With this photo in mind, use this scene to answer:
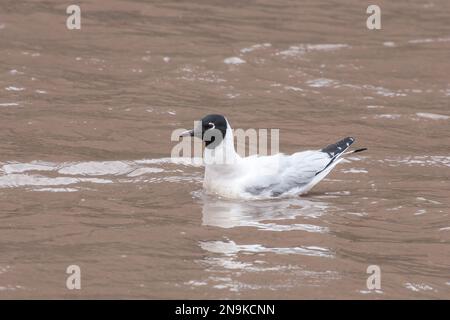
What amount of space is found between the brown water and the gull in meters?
0.14

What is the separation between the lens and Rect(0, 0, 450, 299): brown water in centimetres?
795

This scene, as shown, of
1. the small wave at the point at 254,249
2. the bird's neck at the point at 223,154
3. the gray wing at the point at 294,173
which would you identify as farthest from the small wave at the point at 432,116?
the small wave at the point at 254,249

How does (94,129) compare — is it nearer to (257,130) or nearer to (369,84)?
(257,130)

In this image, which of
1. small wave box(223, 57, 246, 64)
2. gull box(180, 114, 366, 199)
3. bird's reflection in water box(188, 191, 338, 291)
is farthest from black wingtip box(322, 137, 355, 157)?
small wave box(223, 57, 246, 64)

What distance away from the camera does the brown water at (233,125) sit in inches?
313

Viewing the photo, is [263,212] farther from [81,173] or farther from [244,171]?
[81,173]

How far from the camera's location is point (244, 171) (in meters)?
9.84

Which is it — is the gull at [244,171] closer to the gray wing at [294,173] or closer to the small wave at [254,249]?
the gray wing at [294,173]

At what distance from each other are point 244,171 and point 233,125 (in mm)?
2213

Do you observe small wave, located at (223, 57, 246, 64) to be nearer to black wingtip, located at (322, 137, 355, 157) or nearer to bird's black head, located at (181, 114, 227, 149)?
black wingtip, located at (322, 137, 355, 157)

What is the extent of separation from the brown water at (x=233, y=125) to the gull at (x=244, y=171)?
0.45ft

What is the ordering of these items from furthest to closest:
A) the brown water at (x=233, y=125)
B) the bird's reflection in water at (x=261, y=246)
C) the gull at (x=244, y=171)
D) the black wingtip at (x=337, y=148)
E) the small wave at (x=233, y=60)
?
the small wave at (x=233, y=60) < the black wingtip at (x=337, y=148) < the gull at (x=244, y=171) < the brown water at (x=233, y=125) < the bird's reflection in water at (x=261, y=246)

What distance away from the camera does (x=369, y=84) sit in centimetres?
1370
